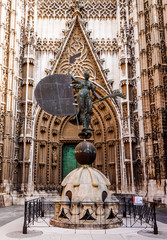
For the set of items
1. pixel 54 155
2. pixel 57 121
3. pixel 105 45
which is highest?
pixel 105 45

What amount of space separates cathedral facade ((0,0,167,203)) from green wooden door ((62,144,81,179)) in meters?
0.08

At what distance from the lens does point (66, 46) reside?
21.1 m

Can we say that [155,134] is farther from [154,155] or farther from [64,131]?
[64,131]

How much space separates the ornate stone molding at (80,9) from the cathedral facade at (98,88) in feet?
0.29

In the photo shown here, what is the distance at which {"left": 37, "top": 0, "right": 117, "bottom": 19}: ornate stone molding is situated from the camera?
2195 centimetres

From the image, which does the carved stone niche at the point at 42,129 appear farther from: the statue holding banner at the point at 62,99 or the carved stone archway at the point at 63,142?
the statue holding banner at the point at 62,99

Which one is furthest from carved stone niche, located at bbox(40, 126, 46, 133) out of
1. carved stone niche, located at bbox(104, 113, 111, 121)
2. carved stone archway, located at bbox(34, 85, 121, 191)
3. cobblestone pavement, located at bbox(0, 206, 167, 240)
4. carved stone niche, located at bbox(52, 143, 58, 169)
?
cobblestone pavement, located at bbox(0, 206, 167, 240)

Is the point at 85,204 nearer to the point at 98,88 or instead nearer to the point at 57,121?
the point at 57,121

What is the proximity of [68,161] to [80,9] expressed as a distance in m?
13.8

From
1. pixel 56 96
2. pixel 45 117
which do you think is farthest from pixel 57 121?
pixel 56 96

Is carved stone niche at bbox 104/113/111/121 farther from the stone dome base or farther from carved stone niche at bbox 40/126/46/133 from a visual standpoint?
the stone dome base

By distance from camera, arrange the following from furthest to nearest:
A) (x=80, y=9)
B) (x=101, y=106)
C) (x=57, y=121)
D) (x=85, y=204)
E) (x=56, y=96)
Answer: (x=80, y=9) → (x=101, y=106) → (x=57, y=121) → (x=56, y=96) → (x=85, y=204)

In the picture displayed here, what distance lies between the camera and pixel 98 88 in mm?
A: 20266

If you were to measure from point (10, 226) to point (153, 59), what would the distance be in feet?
48.2
